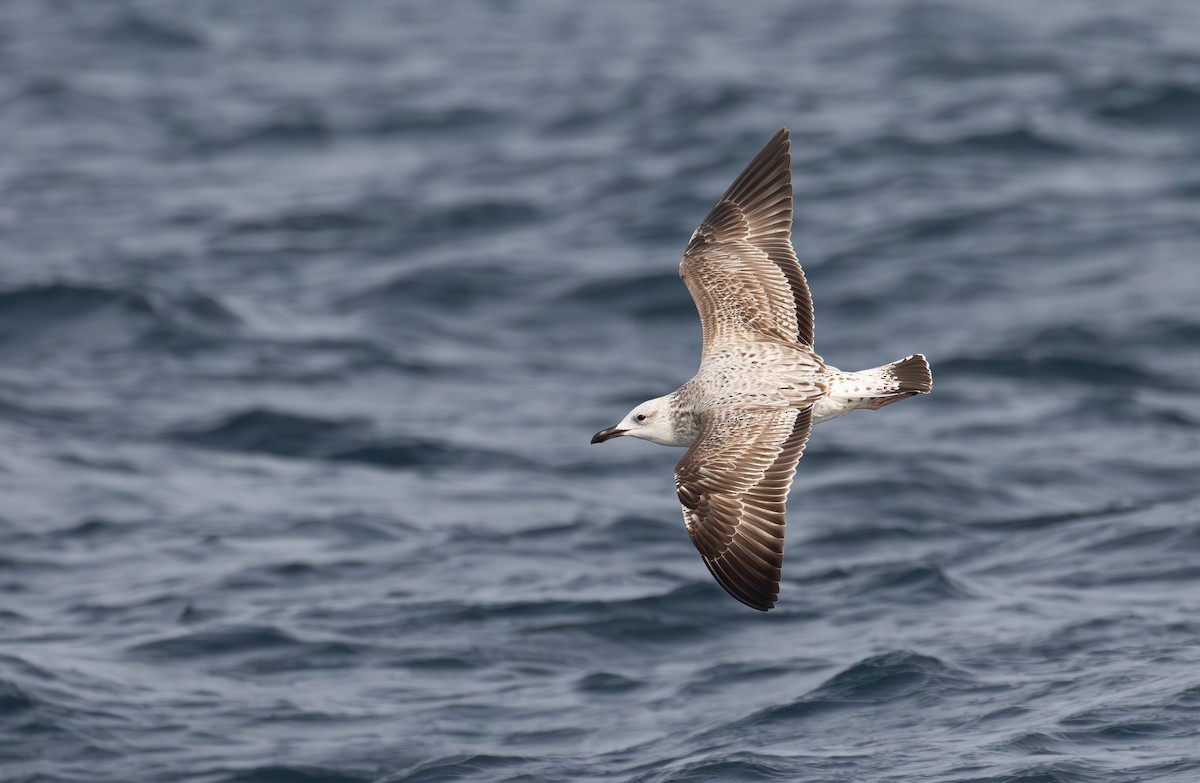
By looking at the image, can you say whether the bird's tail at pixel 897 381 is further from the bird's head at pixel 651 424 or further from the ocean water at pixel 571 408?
the ocean water at pixel 571 408

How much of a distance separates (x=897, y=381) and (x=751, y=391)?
0.70 metres

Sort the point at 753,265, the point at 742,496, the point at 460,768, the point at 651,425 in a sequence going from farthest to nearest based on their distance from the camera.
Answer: the point at 460,768
the point at 753,265
the point at 651,425
the point at 742,496

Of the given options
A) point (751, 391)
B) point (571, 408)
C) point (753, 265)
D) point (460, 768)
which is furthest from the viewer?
point (571, 408)

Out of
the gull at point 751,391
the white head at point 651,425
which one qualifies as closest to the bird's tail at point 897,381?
the gull at point 751,391

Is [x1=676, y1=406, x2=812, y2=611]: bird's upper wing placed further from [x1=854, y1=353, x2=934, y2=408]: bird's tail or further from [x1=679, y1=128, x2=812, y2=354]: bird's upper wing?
[x1=679, y1=128, x2=812, y2=354]: bird's upper wing

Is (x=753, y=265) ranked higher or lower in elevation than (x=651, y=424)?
higher

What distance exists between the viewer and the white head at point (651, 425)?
8.91 m

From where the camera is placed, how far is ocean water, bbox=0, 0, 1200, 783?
35.6ft

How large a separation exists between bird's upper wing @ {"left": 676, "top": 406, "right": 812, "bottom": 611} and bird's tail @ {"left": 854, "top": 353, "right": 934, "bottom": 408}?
41cm

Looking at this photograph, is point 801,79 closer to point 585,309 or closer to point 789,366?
point 585,309

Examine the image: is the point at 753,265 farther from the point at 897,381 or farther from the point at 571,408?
the point at 571,408

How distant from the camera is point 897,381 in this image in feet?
28.5

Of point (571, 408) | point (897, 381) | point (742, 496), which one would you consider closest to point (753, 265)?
point (897, 381)

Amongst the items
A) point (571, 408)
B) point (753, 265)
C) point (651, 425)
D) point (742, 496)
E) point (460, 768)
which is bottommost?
point (460, 768)
